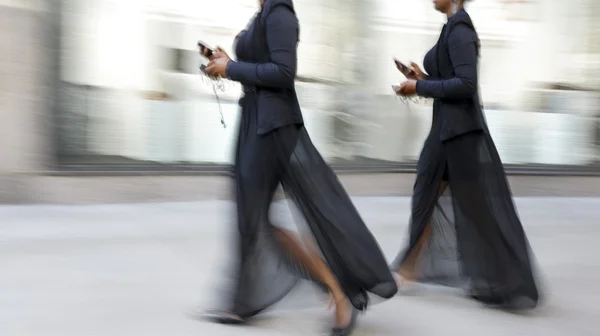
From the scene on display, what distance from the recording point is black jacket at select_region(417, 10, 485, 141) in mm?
4070

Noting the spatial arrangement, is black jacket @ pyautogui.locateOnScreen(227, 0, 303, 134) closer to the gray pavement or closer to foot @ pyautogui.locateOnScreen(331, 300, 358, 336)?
the gray pavement

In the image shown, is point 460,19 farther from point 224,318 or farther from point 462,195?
point 224,318

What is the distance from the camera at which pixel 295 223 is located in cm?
355

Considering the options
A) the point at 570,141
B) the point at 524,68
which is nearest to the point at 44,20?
the point at 524,68

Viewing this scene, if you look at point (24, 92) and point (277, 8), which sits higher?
point (277, 8)

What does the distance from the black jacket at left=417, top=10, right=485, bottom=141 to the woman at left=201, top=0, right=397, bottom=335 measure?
3.10ft

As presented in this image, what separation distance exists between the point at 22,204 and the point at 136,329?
12.8 feet

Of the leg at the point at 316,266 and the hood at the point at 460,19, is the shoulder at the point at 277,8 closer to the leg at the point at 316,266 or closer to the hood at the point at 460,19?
the leg at the point at 316,266

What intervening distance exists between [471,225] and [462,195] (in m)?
0.17

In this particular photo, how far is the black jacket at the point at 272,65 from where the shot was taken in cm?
338

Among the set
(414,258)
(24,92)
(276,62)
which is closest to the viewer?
(276,62)

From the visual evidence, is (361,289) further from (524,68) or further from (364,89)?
(524,68)

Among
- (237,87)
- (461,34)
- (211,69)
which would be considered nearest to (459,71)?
(461,34)

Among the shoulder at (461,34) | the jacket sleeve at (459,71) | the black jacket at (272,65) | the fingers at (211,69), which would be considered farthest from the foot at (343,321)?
the shoulder at (461,34)
